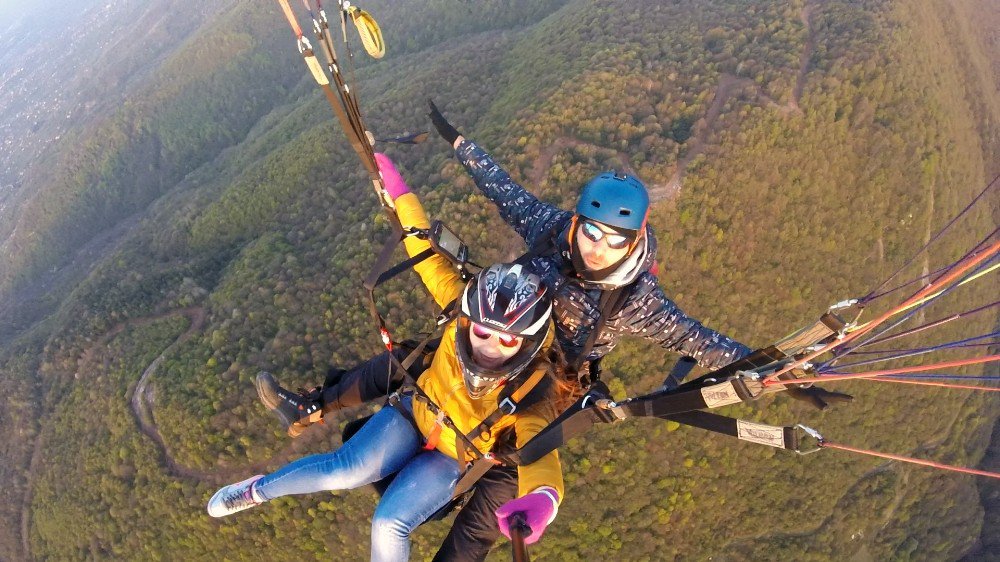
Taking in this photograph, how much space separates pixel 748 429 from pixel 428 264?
3.97 metres

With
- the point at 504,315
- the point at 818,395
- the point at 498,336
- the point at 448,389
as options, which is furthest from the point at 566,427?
the point at 818,395

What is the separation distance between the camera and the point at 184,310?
2164cm

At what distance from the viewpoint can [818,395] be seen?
4.28 meters

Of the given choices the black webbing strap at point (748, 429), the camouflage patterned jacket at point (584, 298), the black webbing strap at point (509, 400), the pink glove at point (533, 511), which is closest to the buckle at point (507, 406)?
the black webbing strap at point (509, 400)

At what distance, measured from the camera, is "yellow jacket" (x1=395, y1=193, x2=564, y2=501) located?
5430 millimetres

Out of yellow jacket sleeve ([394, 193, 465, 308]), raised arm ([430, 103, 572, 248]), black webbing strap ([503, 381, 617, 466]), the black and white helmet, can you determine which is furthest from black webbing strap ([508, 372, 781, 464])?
raised arm ([430, 103, 572, 248])

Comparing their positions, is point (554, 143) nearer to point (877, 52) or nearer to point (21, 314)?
point (877, 52)

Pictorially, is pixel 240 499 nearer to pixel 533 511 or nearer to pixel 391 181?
pixel 533 511

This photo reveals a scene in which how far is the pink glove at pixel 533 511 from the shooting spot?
4.33m

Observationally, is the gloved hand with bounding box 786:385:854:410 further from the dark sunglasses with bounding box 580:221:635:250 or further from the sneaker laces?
the sneaker laces

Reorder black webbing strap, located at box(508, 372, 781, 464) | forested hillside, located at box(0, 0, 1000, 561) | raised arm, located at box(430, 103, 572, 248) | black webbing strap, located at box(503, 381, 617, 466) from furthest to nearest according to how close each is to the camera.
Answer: forested hillside, located at box(0, 0, 1000, 561) < raised arm, located at box(430, 103, 572, 248) < black webbing strap, located at box(503, 381, 617, 466) < black webbing strap, located at box(508, 372, 781, 464)

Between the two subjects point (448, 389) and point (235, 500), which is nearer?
point (448, 389)

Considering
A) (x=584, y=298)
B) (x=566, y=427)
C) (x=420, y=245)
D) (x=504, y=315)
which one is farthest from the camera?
(x=584, y=298)

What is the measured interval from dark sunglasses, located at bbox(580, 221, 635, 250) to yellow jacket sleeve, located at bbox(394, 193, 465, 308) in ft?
5.66
